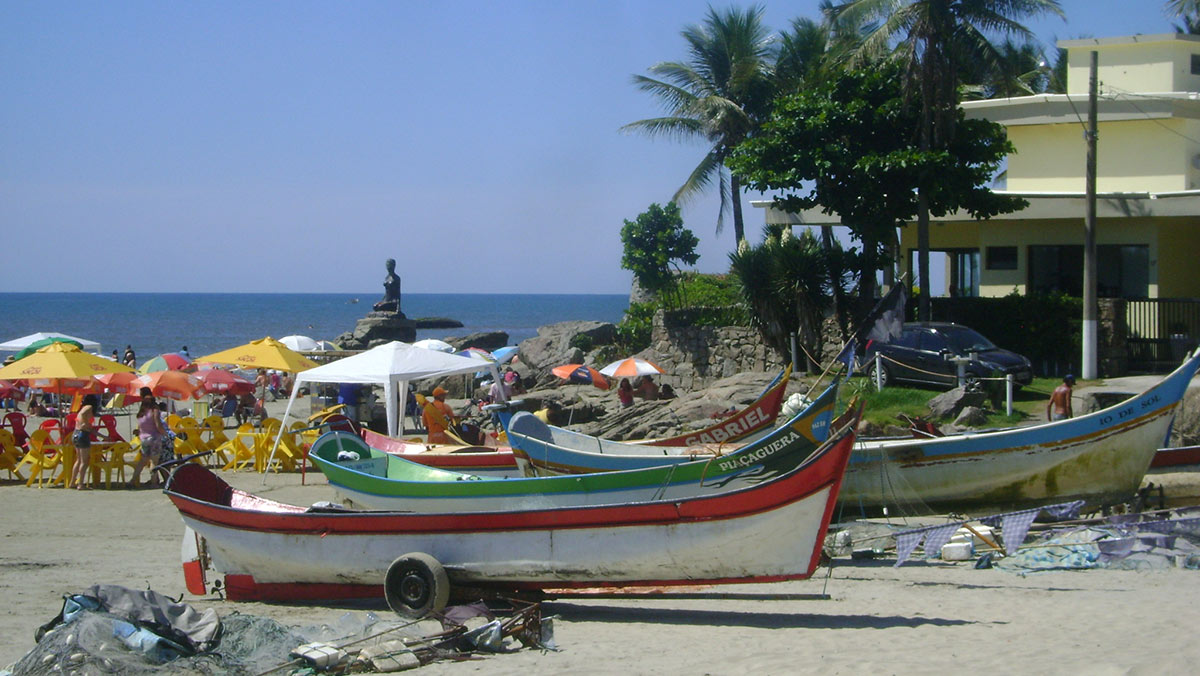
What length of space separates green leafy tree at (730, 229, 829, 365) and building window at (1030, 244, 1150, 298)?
6207mm

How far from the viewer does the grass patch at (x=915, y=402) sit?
64.0 ft

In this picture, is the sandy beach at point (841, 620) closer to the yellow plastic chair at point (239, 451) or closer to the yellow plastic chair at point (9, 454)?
the yellow plastic chair at point (9, 454)

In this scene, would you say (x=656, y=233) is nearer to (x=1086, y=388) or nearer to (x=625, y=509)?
(x=1086, y=388)

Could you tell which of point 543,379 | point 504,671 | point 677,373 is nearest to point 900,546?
point 504,671

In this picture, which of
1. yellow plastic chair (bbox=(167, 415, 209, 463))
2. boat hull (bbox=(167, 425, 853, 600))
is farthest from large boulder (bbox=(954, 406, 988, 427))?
yellow plastic chair (bbox=(167, 415, 209, 463))

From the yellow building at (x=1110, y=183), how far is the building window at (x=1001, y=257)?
1.0 inches

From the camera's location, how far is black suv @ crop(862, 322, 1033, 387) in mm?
21422

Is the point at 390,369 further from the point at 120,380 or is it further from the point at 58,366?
the point at 120,380

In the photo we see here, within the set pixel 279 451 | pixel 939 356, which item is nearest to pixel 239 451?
pixel 279 451

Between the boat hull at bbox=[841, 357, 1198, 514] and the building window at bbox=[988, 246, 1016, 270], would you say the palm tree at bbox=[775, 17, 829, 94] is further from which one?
the boat hull at bbox=[841, 357, 1198, 514]

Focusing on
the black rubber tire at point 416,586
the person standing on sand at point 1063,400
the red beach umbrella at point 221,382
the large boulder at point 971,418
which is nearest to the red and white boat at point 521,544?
the black rubber tire at point 416,586

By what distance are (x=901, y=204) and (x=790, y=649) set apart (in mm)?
17958

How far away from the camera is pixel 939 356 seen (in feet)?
71.3

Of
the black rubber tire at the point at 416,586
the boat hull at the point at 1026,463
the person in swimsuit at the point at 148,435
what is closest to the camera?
the black rubber tire at the point at 416,586
